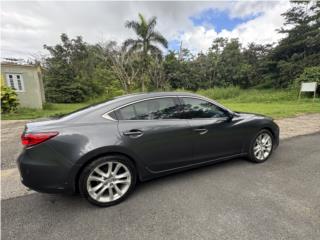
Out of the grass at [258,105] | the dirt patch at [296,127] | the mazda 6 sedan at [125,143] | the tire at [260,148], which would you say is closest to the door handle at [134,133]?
the mazda 6 sedan at [125,143]

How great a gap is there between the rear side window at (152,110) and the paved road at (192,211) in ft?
3.56

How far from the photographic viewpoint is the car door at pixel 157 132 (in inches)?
104

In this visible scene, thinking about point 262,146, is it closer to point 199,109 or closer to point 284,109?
point 199,109

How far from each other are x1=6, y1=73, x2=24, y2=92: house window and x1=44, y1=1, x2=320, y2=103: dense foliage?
10.0m

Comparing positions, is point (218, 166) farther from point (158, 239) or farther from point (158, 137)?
point (158, 239)

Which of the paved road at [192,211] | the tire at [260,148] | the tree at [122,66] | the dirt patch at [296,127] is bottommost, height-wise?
the paved road at [192,211]

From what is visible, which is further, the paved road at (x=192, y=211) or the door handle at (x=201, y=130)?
the door handle at (x=201, y=130)

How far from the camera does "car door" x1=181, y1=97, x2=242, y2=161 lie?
10.1ft

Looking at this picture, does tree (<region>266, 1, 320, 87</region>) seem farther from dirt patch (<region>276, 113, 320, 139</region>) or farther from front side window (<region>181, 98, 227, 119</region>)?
front side window (<region>181, 98, 227, 119</region>)

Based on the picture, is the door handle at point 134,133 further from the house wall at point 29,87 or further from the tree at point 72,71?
the tree at point 72,71

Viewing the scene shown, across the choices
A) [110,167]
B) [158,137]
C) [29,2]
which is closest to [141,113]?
[158,137]

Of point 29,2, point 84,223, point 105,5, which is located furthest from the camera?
point 105,5

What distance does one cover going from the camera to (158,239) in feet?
6.42

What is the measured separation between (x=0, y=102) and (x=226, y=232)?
15500mm
